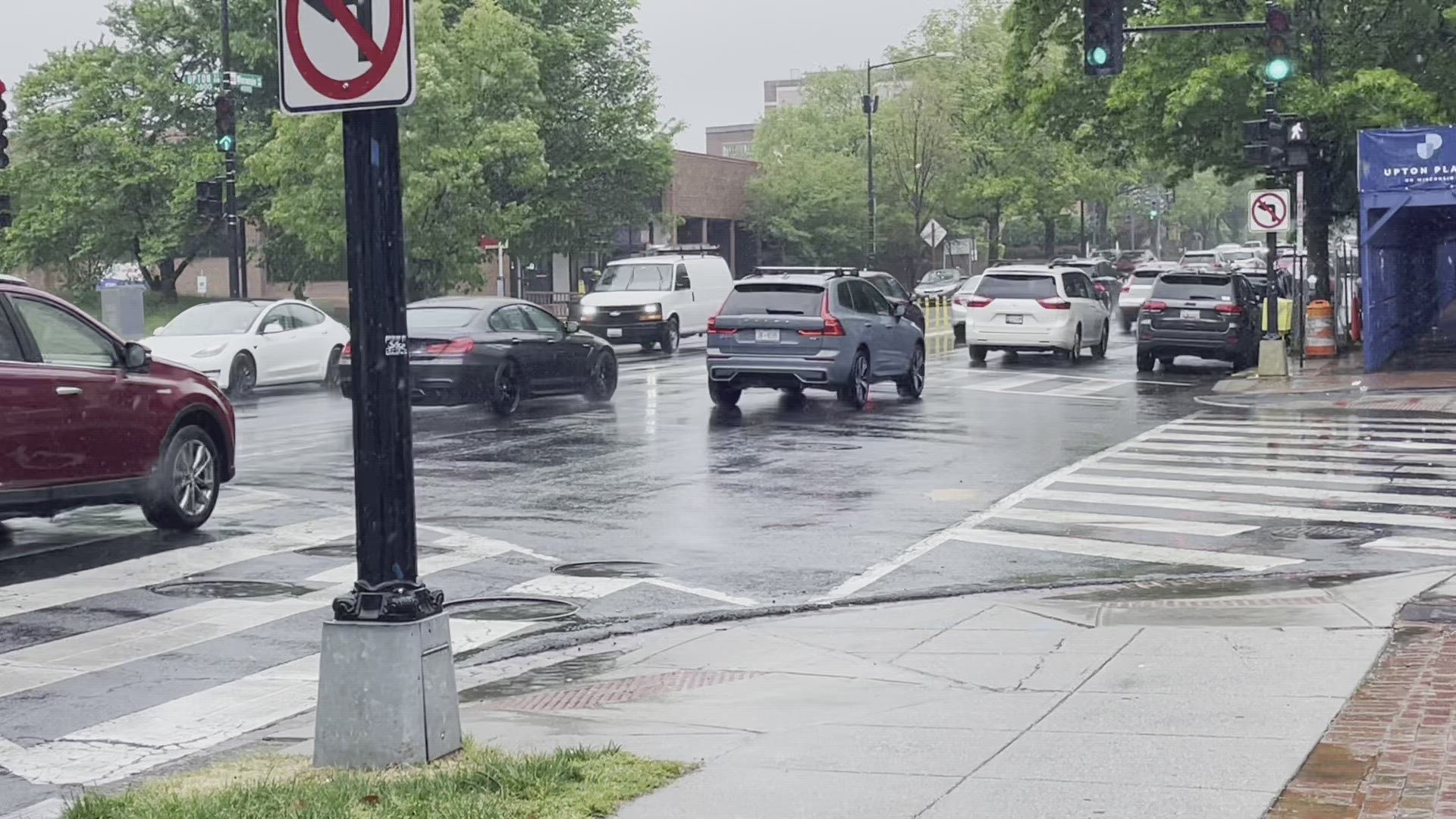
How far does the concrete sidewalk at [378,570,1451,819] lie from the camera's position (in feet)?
19.8

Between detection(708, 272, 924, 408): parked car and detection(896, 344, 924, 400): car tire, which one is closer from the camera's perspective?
detection(708, 272, 924, 408): parked car

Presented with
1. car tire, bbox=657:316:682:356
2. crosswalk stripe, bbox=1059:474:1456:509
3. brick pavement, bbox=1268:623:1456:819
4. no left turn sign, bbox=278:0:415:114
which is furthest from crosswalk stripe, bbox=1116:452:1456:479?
car tire, bbox=657:316:682:356

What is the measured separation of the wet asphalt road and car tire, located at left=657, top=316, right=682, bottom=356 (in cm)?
1727

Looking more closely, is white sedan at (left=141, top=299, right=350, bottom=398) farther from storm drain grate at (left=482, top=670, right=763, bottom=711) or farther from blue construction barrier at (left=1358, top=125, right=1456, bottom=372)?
storm drain grate at (left=482, top=670, right=763, bottom=711)

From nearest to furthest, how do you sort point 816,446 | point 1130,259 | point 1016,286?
point 816,446 → point 1016,286 → point 1130,259

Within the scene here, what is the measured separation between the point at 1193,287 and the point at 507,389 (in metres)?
13.9

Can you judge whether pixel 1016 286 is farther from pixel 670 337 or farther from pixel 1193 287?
pixel 670 337

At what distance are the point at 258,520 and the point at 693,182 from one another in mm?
57515

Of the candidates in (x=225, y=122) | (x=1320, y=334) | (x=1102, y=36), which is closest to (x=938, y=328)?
(x=1320, y=334)

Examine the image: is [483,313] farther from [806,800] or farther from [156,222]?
[156,222]

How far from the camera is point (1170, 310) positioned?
31.6 m

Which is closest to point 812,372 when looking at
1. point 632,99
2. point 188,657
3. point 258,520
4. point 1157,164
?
point 258,520

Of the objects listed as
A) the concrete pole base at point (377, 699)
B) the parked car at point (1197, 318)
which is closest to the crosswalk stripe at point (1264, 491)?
the concrete pole base at point (377, 699)

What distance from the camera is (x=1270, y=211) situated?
29297 millimetres
